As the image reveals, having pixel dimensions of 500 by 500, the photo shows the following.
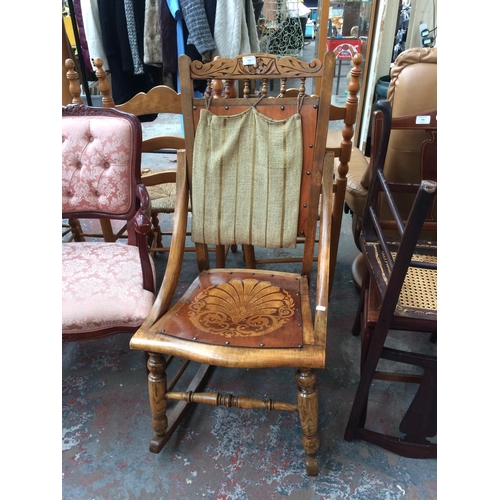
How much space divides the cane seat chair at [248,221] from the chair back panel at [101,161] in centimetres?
31

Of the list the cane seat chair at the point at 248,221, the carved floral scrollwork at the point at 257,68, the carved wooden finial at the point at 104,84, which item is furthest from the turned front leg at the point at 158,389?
the carved wooden finial at the point at 104,84

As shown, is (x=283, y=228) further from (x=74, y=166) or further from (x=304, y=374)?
(x=74, y=166)

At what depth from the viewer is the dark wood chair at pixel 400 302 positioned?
3.32 feet

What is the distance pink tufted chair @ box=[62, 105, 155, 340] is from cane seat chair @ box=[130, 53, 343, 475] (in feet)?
0.48

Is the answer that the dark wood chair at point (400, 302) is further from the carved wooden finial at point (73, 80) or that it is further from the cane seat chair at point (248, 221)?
the carved wooden finial at point (73, 80)

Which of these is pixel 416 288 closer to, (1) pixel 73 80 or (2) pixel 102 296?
(2) pixel 102 296

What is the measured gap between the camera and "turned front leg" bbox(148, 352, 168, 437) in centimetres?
115

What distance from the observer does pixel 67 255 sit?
1.48 meters

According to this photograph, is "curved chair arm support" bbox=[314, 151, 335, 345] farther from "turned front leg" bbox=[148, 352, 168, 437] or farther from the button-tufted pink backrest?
the button-tufted pink backrest

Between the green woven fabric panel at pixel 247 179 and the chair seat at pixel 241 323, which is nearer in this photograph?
the chair seat at pixel 241 323

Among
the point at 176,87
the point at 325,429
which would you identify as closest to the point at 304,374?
the point at 325,429

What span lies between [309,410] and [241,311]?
0.37 metres

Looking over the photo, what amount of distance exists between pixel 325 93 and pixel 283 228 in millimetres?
474

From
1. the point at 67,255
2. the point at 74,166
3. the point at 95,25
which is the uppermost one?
the point at 95,25
